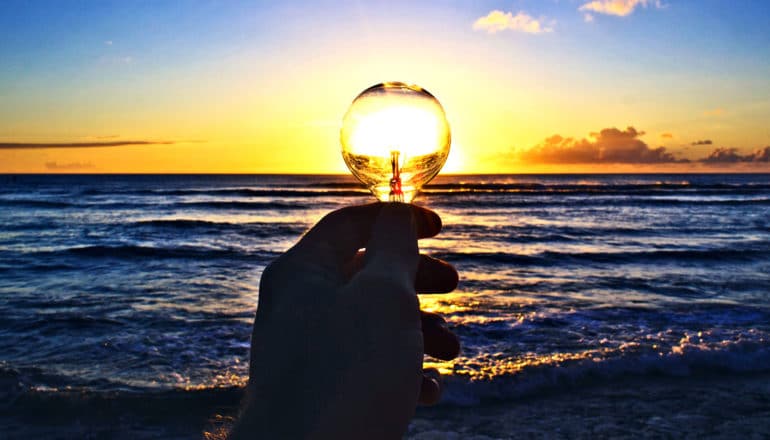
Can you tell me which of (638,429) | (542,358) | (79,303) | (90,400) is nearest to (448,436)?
(638,429)

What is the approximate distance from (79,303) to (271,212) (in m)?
19.2

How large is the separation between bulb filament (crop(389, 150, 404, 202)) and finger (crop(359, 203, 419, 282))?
0.49 feet

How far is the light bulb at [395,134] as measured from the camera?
4.68 ft

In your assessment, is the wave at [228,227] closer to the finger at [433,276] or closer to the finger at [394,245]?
the finger at [433,276]

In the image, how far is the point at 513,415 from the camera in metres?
4.48

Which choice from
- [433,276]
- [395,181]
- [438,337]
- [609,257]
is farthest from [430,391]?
[609,257]

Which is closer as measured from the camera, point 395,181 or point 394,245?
point 394,245

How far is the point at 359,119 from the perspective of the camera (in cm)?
144

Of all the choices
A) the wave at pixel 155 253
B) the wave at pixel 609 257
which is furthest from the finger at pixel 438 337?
the wave at pixel 155 253

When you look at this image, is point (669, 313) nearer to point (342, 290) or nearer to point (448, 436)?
point (448, 436)

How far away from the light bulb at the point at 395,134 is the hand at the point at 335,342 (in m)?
0.24

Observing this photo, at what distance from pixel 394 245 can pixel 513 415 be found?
3.70 meters

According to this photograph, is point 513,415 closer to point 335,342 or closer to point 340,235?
point 340,235

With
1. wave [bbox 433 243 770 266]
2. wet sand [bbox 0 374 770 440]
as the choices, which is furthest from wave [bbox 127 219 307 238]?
wet sand [bbox 0 374 770 440]
